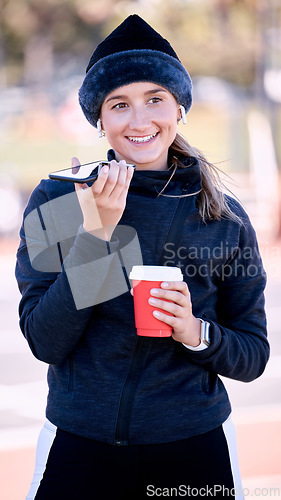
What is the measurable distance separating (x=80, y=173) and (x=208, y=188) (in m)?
0.63

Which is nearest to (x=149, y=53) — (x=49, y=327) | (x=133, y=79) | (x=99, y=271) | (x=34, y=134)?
(x=133, y=79)

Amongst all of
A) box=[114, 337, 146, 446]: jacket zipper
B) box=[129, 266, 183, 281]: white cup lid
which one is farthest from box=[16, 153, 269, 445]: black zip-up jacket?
box=[129, 266, 183, 281]: white cup lid

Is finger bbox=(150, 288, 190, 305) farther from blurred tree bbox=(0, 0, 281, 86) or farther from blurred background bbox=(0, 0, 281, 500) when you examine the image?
blurred tree bbox=(0, 0, 281, 86)

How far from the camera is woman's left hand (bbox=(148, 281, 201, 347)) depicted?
6.60 feet

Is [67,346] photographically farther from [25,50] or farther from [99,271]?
[25,50]

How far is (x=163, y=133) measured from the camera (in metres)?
2.44

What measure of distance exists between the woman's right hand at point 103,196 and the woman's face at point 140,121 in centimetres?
36

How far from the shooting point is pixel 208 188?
2.46 metres

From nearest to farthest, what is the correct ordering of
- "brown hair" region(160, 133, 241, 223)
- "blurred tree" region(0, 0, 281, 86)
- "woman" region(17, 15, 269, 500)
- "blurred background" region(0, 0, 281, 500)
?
"woman" region(17, 15, 269, 500) → "brown hair" region(160, 133, 241, 223) → "blurred background" region(0, 0, 281, 500) → "blurred tree" region(0, 0, 281, 86)

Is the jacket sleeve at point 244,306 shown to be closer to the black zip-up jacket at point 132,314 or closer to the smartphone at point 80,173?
the black zip-up jacket at point 132,314

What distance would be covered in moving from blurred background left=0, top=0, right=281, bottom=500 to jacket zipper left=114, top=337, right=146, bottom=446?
1.02m

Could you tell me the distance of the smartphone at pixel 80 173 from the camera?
1.96 m
